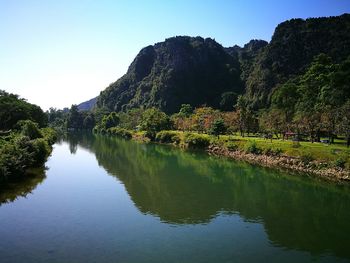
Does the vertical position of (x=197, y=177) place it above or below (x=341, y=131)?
below

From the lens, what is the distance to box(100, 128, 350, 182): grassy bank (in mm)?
49875

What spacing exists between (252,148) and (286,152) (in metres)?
8.81

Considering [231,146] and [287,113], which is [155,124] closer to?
[287,113]

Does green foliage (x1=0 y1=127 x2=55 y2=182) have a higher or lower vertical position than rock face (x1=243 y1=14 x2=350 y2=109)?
lower

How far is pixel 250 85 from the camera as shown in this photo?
175750 millimetres

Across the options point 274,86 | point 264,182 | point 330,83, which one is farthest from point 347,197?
point 274,86

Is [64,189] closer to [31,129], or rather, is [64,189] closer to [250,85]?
[31,129]

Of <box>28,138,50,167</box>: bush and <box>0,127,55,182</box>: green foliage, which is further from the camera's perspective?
<box>28,138,50,167</box>: bush

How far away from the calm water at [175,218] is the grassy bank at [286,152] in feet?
15.7

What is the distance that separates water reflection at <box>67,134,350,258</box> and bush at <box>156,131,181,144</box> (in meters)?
38.8

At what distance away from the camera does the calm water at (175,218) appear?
22922 mm

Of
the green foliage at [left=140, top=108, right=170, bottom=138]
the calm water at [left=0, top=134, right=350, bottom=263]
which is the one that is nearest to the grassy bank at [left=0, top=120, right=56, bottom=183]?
the calm water at [left=0, top=134, right=350, bottom=263]

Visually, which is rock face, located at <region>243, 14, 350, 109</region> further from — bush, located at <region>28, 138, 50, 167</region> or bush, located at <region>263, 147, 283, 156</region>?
bush, located at <region>28, 138, 50, 167</region>

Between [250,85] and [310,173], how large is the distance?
423ft
